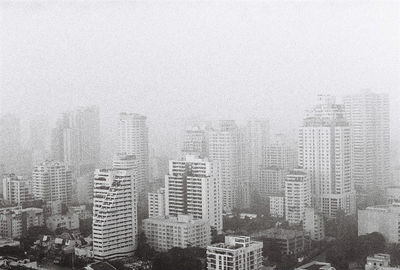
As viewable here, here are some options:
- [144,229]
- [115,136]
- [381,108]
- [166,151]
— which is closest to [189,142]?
[166,151]

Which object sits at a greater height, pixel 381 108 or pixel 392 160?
pixel 381 108

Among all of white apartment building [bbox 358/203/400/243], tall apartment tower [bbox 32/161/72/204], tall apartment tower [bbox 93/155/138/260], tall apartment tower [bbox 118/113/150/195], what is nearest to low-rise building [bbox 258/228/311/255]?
white apartment building [bbox 358/203/400/243]

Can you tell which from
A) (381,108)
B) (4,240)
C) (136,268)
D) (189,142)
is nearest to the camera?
(136,268)

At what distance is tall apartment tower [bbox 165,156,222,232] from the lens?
6.96 m

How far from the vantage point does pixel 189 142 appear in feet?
26.6

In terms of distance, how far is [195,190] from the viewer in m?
7.02

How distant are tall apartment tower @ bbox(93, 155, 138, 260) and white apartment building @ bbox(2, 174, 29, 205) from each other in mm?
2286

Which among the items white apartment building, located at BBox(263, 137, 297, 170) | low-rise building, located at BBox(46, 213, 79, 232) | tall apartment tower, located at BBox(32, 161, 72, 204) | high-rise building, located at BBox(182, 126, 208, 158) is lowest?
low-rise building, located at BBox(46, 213, 79, 232)

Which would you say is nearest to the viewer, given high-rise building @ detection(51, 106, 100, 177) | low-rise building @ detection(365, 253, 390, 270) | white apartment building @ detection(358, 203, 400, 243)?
low-rise building @ detection(365, 253, 390, 270)

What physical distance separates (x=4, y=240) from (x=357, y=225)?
12.3 ft

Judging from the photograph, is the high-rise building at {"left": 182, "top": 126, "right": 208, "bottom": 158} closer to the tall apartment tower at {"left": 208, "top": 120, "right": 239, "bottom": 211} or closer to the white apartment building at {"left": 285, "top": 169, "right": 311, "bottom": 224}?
the tall apartment tower at {"left": 208, "top": 120, "right": 239, "bottom": 211}

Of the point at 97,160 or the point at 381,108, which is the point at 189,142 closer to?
the point at 97,160

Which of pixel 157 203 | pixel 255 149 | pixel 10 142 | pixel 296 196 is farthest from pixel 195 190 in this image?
pixel 10 142

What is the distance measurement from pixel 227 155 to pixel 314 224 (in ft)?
7.12
